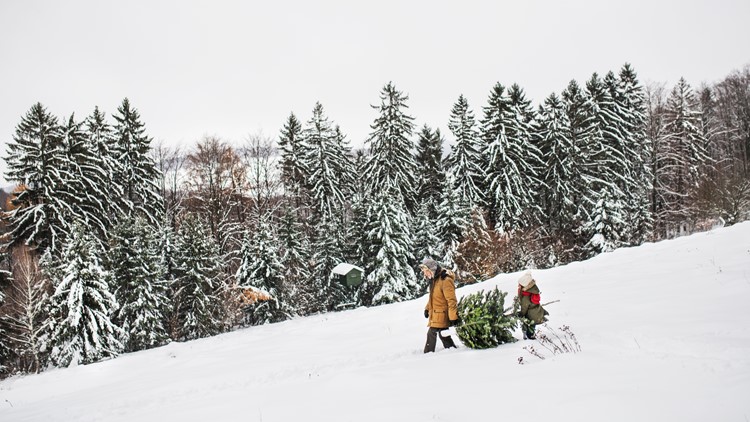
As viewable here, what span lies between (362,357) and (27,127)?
27.0 metres

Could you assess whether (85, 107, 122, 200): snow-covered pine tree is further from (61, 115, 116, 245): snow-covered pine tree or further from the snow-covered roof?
the snow-covered roof

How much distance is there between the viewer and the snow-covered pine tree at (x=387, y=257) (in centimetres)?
2680

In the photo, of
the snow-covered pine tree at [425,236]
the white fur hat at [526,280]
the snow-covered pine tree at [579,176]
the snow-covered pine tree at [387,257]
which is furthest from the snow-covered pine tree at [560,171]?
the white fur hat at [526,280]

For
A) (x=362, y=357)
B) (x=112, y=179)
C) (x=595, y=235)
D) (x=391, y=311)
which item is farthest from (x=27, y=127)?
(x=595, y=235)

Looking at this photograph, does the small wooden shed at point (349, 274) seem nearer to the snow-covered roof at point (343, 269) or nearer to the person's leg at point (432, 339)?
the snow-covered roof at point (343, 269)

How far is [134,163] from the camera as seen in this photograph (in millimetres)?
30891

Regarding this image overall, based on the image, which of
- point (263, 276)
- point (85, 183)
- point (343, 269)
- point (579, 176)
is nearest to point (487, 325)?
point (263, 276)

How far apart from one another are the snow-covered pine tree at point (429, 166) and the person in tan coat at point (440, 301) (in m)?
28.5

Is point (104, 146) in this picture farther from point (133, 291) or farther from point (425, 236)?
point (425, 236)

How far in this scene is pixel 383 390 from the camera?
5586mm

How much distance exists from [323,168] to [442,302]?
27.6 meters

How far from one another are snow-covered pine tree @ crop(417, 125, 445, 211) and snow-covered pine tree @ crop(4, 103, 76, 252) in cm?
2558

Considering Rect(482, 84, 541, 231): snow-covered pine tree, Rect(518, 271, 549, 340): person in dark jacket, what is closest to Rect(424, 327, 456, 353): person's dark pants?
Rect(518, 271, 549, 340): person in dark jacket

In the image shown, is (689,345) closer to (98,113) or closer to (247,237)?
(247,237)
